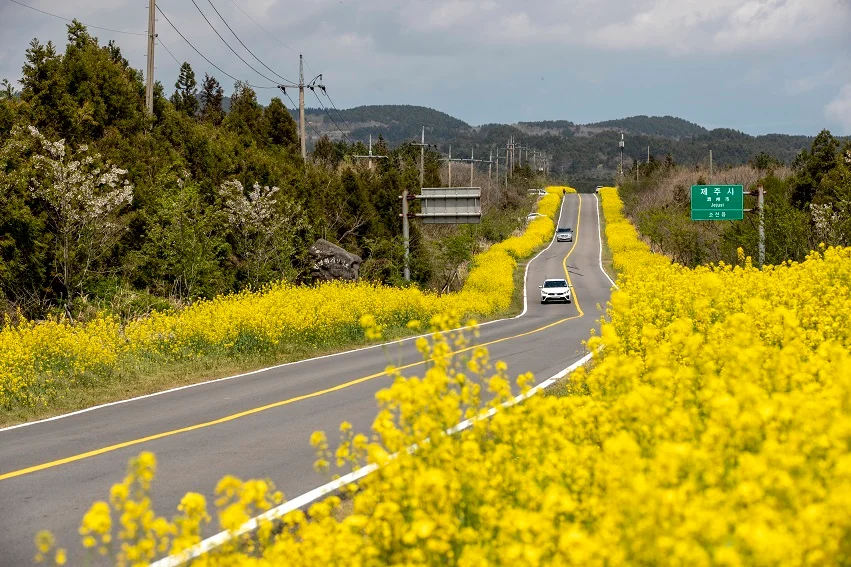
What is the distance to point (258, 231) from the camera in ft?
105

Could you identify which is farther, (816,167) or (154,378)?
(816,167)

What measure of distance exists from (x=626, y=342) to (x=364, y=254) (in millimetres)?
32487

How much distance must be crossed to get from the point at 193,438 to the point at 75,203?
15.1 m

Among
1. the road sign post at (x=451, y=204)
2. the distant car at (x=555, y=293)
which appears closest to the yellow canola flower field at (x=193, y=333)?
the road sign post at (x=451, y=204)

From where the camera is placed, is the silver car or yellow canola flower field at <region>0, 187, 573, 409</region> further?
the silver car

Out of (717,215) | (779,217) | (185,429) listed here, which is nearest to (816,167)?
(717,215)

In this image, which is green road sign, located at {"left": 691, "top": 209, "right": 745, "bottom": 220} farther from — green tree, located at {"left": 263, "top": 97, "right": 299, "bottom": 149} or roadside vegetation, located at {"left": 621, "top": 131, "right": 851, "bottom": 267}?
green tree, located at {"left": 263, "top": 97, "right": 299, "bottom": 149}

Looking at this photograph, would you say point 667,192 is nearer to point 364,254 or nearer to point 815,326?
point 364,254

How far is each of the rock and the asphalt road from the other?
55.5ft

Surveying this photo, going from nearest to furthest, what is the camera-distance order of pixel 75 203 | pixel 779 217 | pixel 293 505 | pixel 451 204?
pixel 293 505
pixel 75 203
pixel 779 217
pixel 451 204

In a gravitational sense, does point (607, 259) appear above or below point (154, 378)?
above

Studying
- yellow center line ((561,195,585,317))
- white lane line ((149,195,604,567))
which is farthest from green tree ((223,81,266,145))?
white lane line ((149,195,604,567))

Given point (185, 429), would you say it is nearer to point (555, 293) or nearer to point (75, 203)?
point (75, 203)

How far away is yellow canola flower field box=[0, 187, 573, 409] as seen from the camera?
14578mm
